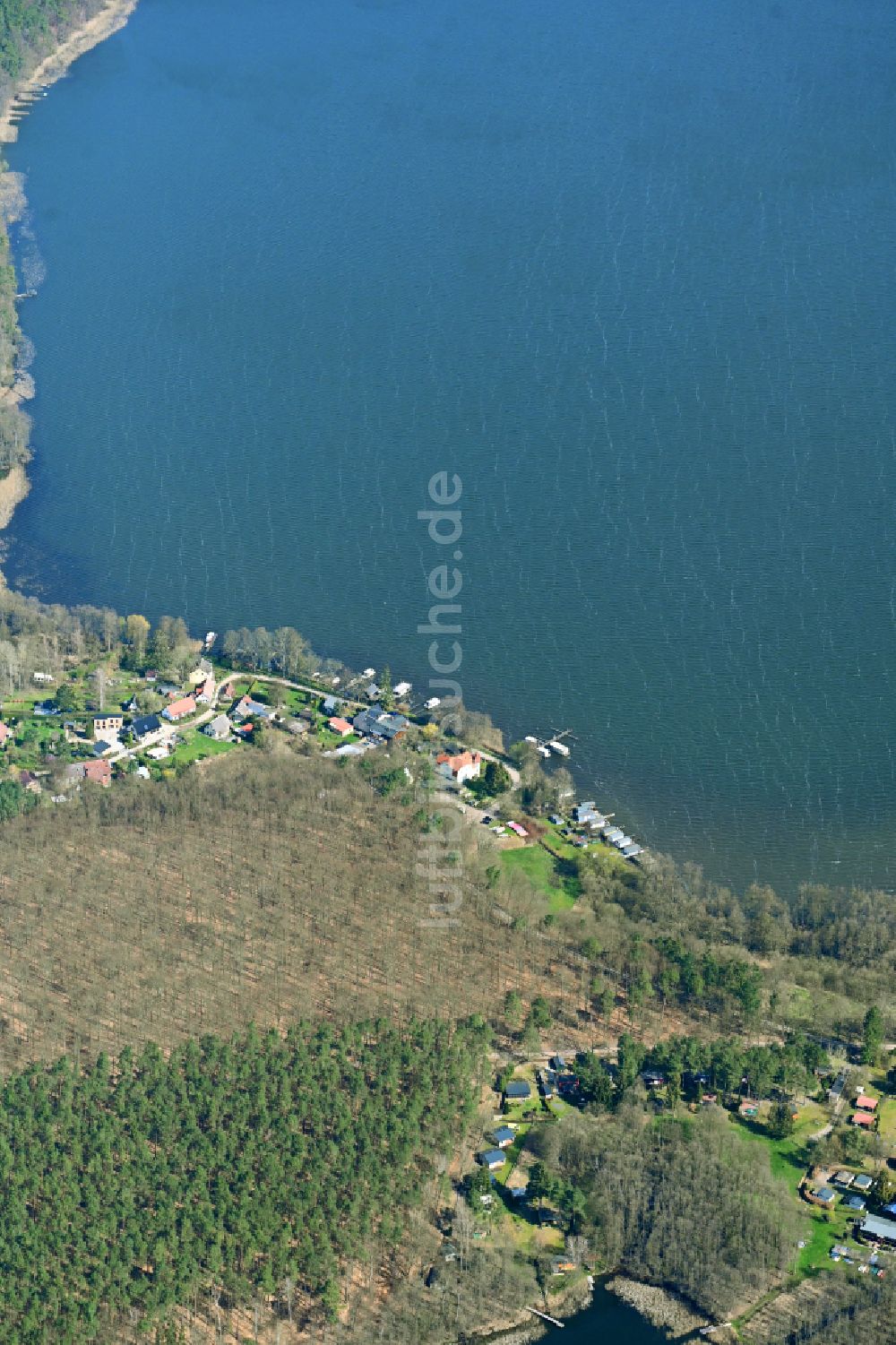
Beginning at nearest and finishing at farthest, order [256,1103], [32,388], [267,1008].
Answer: [256,1103] < [267,1008] < [32,388]

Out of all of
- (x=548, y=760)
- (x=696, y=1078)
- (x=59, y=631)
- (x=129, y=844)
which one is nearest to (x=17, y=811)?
(x=129, y=844)

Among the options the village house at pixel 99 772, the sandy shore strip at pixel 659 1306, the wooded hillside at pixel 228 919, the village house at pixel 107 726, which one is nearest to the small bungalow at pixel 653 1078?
the wooded hillside at pixel 228 919

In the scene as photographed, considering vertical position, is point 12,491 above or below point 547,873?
above

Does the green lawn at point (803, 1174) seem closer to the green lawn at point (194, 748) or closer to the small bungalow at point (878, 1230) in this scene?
the small bungalow at point (878, 1230)

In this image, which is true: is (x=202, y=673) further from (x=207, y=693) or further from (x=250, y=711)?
(x=250, y=711)

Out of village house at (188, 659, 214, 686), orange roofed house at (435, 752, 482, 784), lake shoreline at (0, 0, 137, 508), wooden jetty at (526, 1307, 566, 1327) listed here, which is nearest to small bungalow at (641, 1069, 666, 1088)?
wooden jetty at (526, 1307, 566, 1327)

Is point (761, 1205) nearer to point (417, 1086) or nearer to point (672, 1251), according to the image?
point (672, 1251)

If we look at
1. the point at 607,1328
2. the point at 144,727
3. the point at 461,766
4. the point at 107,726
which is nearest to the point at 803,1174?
the point at 607,1328
